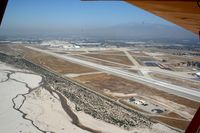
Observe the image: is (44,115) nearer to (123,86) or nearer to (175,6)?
(123,86)

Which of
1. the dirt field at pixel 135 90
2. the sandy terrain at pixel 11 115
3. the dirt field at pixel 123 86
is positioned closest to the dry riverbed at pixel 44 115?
the sandy terrain at pixel 11 115

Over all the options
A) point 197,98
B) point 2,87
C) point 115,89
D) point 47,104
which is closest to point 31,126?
point 47,104

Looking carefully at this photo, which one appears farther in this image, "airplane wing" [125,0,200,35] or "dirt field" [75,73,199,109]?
"dirt field" [75,73,199,109]

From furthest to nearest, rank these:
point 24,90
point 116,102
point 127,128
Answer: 1. point 24,90
2. point 116,102
3. point 127,128

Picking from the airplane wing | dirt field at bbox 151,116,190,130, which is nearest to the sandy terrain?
dirt field at bbox 151,116,190,130

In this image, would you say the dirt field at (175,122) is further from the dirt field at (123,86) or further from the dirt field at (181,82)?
the dirt field at (181,82)

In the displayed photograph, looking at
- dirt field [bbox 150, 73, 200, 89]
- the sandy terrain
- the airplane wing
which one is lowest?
dirt field [bbox 150, 73, 200, 89]

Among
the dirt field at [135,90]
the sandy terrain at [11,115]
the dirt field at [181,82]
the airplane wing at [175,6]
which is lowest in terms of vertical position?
the dirt field at [181,82]

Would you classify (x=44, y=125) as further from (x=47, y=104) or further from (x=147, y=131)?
(x=147, y=131)

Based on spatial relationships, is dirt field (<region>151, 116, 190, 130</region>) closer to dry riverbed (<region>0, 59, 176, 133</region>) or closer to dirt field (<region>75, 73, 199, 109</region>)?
dry riverbed (<region>0, 59, 176, 133</region>)

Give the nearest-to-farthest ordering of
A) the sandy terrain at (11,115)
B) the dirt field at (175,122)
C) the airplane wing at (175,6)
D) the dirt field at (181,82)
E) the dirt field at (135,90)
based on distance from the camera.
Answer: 1. the airplane wing at (175,6)
2. the sandy terrain at (11,115)
3. the dirt field at (175,122)
4. the dirt field at (135,90)
5. the dirt field at (181,82)

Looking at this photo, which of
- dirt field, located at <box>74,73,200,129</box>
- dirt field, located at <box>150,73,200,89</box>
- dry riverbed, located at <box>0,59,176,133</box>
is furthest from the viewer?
dirt field, located at <box>150,73,200,89</box>
